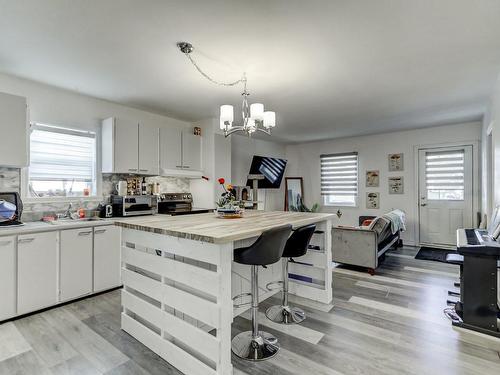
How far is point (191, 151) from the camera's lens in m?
4.70

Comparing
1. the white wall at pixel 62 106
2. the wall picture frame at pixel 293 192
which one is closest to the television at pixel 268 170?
the wall picture frame at pixel 293 192

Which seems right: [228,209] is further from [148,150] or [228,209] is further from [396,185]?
[396,185]

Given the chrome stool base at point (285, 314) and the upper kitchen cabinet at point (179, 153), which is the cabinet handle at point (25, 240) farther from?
the chrome stool base at point (285, 314)

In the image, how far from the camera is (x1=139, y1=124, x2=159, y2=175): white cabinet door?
3.97 metres

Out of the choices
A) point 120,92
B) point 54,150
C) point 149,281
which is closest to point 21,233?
point 54,150

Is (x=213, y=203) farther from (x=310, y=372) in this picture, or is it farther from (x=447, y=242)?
(x=447, y=242)

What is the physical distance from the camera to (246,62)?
2.70 m

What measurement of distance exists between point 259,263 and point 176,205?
9.31 ft

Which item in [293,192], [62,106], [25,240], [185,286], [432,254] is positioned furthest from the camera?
[293,192]

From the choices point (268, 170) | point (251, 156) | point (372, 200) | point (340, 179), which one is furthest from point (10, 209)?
point (372, 200)

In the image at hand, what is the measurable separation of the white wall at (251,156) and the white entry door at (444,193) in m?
3.22

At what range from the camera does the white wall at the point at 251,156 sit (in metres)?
5.88

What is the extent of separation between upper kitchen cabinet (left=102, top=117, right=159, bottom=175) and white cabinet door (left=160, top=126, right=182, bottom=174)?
106mm

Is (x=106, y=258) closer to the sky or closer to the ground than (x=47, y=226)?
closer to the ground
